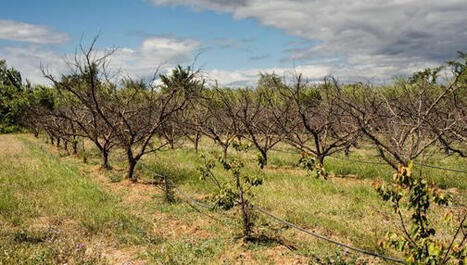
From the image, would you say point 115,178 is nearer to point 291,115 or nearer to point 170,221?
point 170,221

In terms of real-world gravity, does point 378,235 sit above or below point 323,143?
below

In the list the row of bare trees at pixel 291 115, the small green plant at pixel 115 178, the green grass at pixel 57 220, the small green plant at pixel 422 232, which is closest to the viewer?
the small green plant at pixel 422 232

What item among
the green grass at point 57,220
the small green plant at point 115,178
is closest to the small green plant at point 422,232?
the green grass at point 57,220

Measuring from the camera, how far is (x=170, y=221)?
341 inches

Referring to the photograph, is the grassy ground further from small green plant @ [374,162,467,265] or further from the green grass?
small green plant @ [374,162,467,265]

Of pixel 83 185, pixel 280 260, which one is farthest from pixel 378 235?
pixel 83 185

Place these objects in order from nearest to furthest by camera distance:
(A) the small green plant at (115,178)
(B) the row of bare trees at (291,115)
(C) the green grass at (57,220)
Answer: (C) the green grass at (57,220) < (B) the row of bare trees at (291,115) < (A) the small green plant at (115,178)

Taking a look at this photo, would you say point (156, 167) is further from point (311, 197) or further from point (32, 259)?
point (32, 259)

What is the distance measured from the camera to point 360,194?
10922 millimetres

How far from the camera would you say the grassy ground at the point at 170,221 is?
6570 mm

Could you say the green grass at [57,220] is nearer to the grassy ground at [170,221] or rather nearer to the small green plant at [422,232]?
the grassy ground at [170,221]

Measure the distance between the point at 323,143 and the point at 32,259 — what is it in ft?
38.2

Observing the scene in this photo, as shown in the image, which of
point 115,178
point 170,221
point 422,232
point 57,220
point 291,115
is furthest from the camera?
point 291,115

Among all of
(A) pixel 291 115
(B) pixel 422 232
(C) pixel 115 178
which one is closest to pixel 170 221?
(C) pixel 115 178
